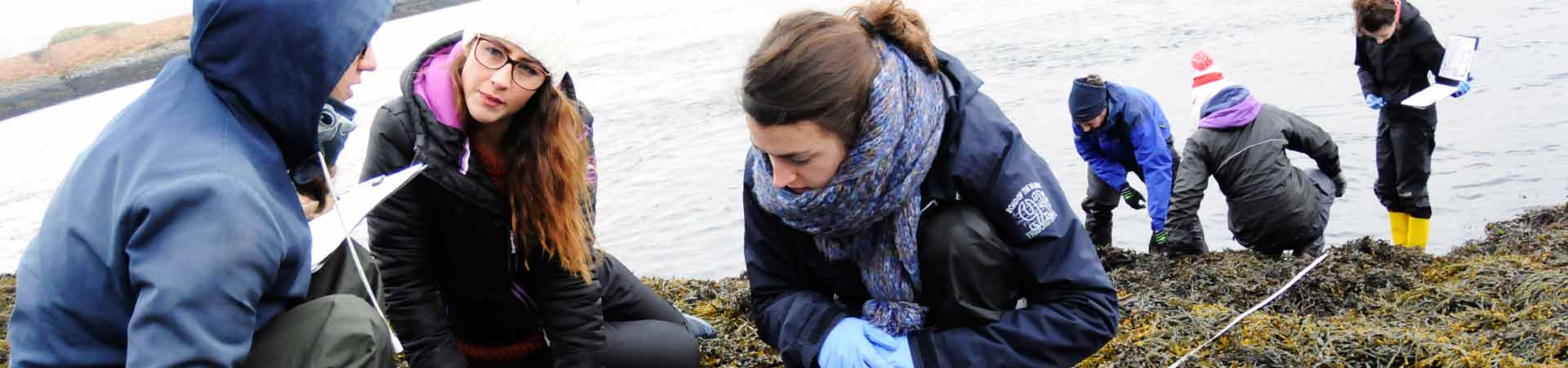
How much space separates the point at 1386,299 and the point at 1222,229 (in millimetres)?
2565

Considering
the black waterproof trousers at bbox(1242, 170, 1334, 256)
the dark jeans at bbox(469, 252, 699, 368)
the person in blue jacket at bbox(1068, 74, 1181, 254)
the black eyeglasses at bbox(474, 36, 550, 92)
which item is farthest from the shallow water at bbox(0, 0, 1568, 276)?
the black eyeglasses at bbox(474, 36, 550, 92)

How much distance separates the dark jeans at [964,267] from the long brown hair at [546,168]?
105cm

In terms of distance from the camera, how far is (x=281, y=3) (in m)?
1.67

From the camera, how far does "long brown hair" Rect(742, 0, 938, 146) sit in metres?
1.91

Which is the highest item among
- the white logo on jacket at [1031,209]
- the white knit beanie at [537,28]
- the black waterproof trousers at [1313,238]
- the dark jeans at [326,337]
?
the white logo on jacket at [1031,209]

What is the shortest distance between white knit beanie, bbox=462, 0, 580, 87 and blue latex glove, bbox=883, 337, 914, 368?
3.64 ft

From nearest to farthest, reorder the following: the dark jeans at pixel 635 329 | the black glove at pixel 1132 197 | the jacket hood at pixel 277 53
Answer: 1. the jacket hood at pixel 277 53
2. the dark jeans at pixel 635 329
3. the black glove at pixel 1132 197

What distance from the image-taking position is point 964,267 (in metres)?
2.07

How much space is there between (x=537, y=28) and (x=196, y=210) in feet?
3.95

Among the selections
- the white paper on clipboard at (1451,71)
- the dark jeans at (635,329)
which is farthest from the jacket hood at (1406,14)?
the dark jeans at (635,329)

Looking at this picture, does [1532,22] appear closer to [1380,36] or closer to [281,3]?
[1380,36]

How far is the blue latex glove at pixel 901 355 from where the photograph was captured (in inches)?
83.2

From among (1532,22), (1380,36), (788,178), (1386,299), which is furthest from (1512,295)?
(1532,22)

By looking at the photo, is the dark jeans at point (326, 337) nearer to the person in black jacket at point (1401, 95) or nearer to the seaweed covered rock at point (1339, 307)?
the seaweed covered rock at point (1339, 307)
